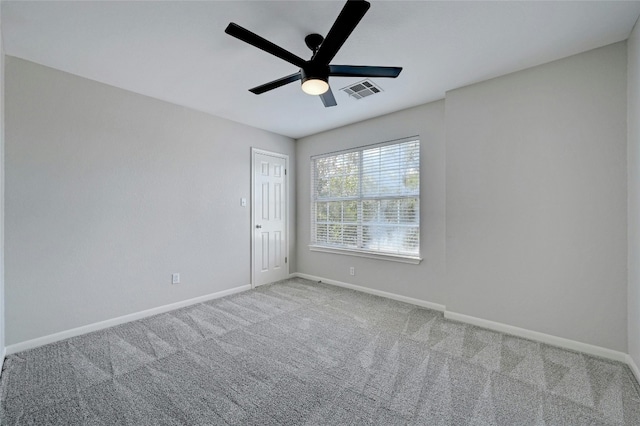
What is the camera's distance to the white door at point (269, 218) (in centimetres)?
441

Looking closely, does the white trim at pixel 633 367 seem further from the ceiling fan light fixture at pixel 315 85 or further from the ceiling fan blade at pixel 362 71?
the ceiling fan light fixture at pixel 315 85

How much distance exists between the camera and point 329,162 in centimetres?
462

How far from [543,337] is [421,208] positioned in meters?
1.74

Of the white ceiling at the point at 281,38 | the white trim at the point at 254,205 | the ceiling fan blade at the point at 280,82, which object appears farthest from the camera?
the white trim at the point at 254,205

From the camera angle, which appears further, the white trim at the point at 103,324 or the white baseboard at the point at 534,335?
the white trim at the point at 103,324

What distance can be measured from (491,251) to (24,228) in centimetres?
444

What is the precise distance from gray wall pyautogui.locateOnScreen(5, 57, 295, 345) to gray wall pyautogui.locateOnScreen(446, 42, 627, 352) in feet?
10.1

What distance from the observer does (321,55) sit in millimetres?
1890

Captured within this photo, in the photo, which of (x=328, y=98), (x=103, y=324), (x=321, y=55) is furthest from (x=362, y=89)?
(x=103, y=324)

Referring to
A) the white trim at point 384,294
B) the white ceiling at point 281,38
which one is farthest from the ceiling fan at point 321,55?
the white trim at point 384,294

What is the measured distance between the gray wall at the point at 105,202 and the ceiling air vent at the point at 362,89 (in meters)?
1.90

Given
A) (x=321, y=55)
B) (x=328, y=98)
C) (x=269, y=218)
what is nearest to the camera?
(x=321, y=55)

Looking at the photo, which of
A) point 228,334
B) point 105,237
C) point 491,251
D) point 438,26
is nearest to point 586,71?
point 438,26

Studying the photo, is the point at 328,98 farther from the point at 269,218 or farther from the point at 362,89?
the point at 269,218
